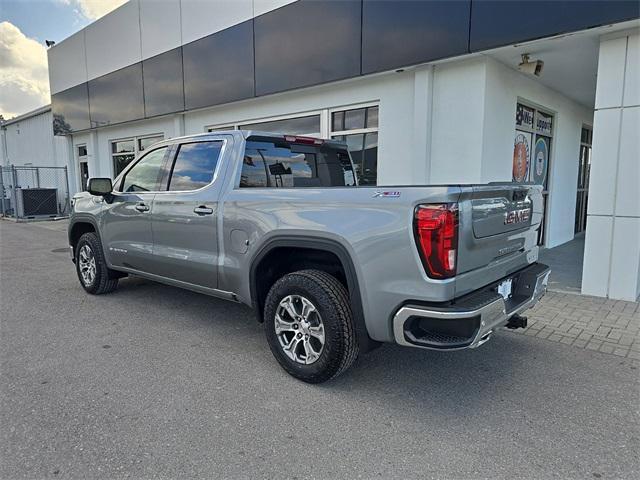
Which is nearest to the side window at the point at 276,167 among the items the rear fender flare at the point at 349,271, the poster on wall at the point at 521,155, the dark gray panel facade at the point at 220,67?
the rear fender flare at the point at 349,271

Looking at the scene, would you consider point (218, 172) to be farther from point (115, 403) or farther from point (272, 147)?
point (115, 403)

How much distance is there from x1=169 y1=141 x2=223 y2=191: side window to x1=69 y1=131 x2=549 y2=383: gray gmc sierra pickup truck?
0.05 ft

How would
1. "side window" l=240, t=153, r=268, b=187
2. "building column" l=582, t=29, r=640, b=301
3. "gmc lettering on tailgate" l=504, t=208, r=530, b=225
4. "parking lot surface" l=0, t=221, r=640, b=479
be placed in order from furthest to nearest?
"building column" l=582, t=29, r=640, b=301
"side window" l=240, t=153, r=268, b=187
"gmc lettering on tailgate" l=504, t=208, r=530, b=225
"parking lot surface" l=0, t=221, r=640, b=479

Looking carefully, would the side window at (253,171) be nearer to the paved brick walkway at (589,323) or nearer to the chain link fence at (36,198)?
the paved brick walkway at (589,323)

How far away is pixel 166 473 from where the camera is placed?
2.38m

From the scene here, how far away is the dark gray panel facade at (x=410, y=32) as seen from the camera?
237 inches

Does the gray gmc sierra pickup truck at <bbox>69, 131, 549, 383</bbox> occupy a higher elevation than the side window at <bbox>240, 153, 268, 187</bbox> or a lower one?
lower

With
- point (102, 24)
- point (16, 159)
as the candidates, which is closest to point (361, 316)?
point (102, 24)

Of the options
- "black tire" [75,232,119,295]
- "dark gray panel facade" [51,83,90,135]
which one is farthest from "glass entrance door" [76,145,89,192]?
"black tire" [75,232,119,295]

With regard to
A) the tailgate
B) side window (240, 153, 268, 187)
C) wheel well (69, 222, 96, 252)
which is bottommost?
wheel well (69, 222, 96, 252)

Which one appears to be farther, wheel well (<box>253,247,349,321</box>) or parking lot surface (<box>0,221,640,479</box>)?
wheel well (<box>253,247,349,321</box>)

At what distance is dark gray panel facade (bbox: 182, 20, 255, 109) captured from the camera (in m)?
9.16

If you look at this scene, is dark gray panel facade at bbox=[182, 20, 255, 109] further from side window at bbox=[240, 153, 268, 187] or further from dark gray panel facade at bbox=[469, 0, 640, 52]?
side window at bbox=[240, 153, 268, 187]

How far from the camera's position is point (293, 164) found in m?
4.35
